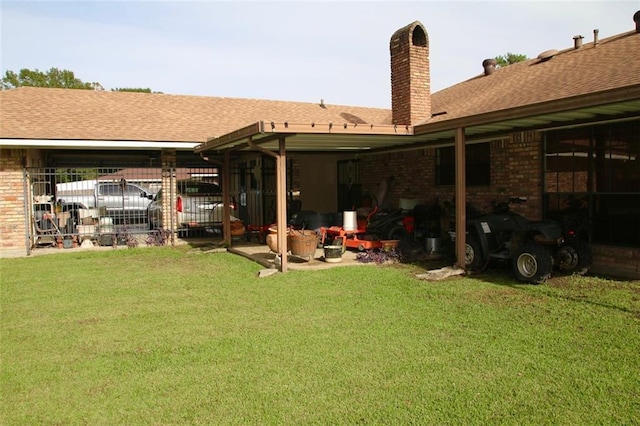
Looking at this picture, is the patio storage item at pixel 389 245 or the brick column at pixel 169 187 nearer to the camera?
the patio storage item at pixel 389 245

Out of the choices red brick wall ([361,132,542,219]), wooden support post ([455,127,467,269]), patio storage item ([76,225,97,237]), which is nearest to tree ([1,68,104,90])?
patio storage item ([76,225,97,237])

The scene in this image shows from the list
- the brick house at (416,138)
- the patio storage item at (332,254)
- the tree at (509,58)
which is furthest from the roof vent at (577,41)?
the tree at (509,58)

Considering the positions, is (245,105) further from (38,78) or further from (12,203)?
(38,78)

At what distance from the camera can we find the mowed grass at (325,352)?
11.5 feet

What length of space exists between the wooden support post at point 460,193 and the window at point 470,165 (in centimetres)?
213

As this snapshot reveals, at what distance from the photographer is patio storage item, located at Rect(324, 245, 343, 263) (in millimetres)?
9273

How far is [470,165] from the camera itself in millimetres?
10586

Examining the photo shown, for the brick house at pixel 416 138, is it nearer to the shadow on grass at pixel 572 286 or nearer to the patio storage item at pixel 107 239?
the shadow on grass at pixel 572 286

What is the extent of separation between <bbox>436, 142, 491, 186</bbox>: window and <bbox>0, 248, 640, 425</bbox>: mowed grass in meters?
2.92

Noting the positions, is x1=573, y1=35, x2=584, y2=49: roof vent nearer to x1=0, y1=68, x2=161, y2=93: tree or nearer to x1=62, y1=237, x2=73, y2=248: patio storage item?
x1=62, y1=237, x2=73, y2=248: patio storage item

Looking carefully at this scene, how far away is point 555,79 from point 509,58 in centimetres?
3505

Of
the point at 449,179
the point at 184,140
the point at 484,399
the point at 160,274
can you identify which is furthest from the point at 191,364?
the point at 184,140

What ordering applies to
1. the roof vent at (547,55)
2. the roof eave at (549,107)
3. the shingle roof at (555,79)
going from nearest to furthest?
the roof eave at (549,107) → the shingle roof at (555,79) → the roof vent at (547,55)

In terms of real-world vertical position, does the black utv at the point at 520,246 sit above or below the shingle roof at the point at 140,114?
below
